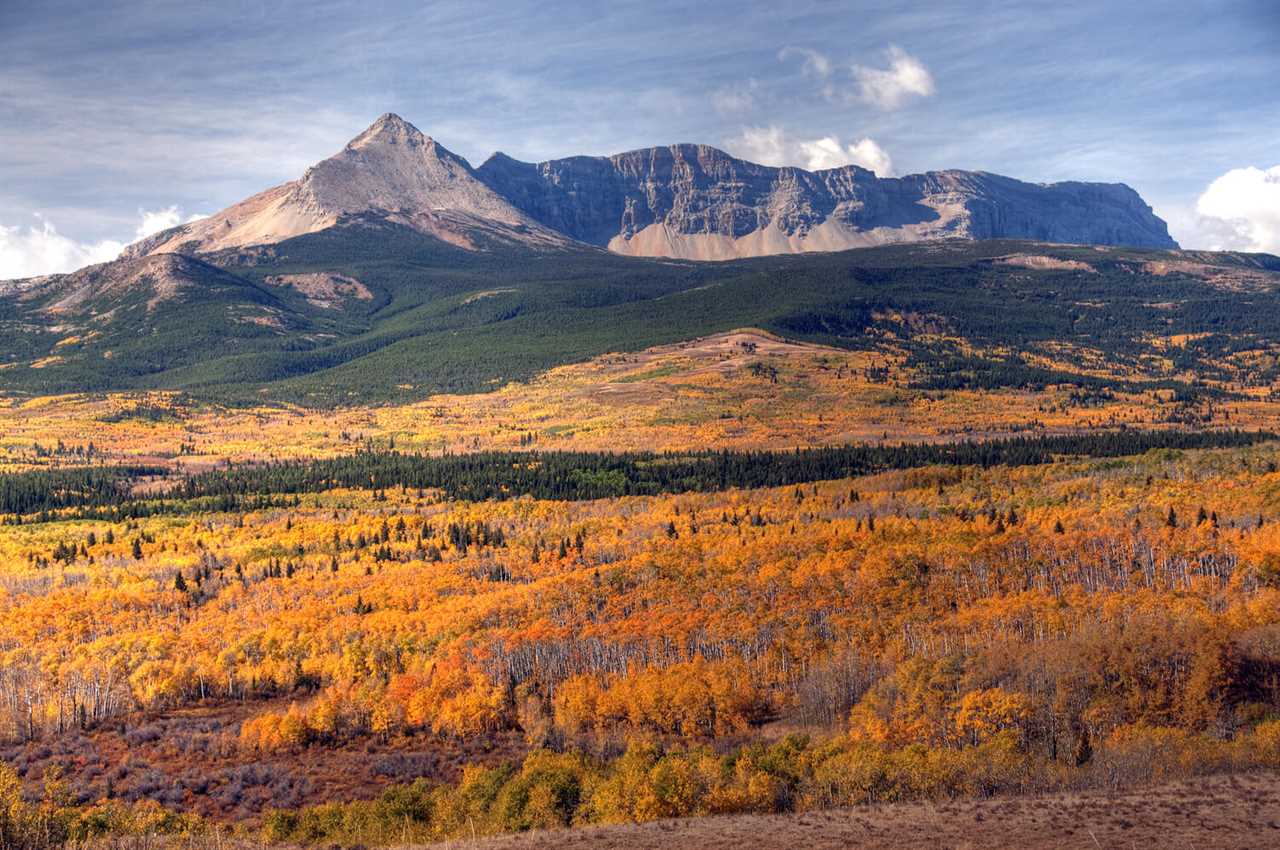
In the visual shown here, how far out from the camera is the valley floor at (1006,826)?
6925 centimetres

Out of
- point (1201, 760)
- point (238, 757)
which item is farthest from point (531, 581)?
point (1201, 760)

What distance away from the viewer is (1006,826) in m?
73.0

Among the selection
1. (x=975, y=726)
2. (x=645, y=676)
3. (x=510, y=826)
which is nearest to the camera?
(x=510, y=826)

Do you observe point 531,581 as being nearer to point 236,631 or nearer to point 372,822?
point 236,631

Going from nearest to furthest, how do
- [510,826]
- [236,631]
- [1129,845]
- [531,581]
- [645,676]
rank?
[1129,845] < [510,826] < [645,676] < [236,631] < [531,581]

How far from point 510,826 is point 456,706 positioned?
3437cm

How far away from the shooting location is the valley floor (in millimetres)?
69250

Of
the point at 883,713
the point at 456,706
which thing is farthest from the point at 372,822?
the point at 883,713

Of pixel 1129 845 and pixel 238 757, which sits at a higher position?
pixel 1129 845

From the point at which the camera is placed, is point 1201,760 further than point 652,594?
No

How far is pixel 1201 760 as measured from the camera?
87.3m

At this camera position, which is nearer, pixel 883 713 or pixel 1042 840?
pixel 1042 840

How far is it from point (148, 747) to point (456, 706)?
3194 centimetres

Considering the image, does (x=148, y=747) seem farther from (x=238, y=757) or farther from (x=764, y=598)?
(x=764, y=598)
